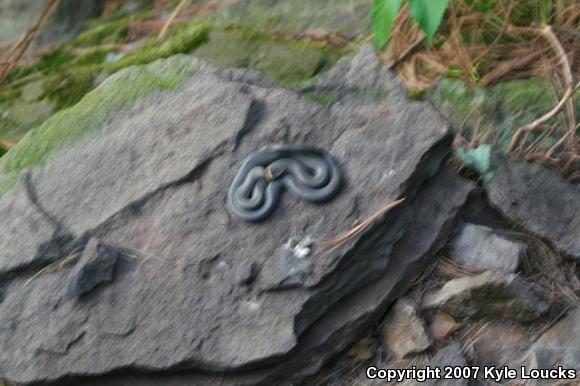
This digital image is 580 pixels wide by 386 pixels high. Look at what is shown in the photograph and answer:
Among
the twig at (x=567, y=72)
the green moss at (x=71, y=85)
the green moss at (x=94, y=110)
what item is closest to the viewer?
the twig at (x=567, y=72)

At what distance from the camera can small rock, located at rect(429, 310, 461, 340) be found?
3.03 meters

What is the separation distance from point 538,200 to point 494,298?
536mm

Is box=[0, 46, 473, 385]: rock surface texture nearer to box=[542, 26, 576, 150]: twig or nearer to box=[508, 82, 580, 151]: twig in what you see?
box=[508, 82, 580, 151]: twig

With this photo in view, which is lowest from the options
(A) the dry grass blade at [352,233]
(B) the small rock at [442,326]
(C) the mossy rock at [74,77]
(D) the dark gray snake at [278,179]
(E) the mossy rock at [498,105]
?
(B) the small rock at [442,326]

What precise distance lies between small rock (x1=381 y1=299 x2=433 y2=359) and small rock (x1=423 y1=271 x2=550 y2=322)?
0.10 m

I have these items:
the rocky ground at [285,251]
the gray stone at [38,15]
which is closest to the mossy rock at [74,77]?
the gray stone at [38,15]

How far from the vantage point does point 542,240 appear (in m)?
3.23

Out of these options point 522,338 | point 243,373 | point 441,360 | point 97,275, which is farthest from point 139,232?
point 522,338

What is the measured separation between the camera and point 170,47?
452 cm

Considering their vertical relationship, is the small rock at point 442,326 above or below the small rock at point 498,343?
above

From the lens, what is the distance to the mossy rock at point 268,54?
13.8 feet

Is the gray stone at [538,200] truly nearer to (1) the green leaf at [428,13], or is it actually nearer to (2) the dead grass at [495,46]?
(2) the dead grass at [495,46]

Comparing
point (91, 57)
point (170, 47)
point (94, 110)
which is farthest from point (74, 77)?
point (94, 110)

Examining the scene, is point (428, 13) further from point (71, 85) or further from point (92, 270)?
point (71, 85)
